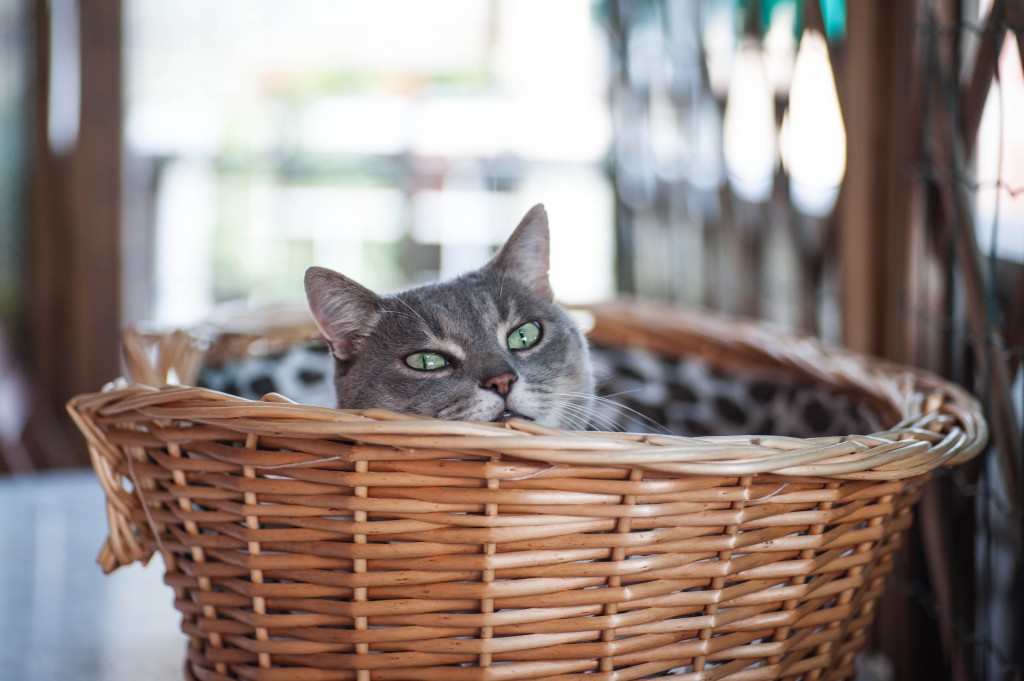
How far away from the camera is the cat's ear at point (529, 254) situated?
1.25m

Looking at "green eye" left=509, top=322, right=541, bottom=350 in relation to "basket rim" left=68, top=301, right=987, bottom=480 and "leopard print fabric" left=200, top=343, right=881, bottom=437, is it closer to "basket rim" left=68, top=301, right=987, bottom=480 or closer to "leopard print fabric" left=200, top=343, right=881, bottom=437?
"leopard print fabric" left=200, top=343, right=881, bottom=437

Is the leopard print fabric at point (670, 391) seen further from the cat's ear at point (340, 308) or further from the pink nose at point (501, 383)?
the pink nose at point (501, 383)

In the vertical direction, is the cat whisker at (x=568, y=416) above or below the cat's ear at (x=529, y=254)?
below

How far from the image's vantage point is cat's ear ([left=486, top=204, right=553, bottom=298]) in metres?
1.25

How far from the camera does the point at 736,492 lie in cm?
77

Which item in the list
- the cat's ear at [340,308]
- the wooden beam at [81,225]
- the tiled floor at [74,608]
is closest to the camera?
the tiled floor at [74,608]

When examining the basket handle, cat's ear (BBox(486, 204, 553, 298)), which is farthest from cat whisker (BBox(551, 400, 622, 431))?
the basket handle

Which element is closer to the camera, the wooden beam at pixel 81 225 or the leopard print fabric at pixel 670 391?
the leopard print fabric at pixel 670 391

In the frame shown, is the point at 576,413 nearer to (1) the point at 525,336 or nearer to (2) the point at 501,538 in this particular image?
(1) the point at 525,336

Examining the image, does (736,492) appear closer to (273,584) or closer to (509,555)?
(509,555)

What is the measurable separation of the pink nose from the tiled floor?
492mm

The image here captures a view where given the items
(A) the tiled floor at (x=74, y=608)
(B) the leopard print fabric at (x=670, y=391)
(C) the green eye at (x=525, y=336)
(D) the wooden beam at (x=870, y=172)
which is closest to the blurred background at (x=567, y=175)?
(D) the wooden beam at (x=870, y=172)

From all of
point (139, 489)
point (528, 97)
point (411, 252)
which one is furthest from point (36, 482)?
point (528, 97)

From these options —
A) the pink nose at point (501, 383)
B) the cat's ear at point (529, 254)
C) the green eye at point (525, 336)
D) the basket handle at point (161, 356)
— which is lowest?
the basket handle at point (161, 356)
